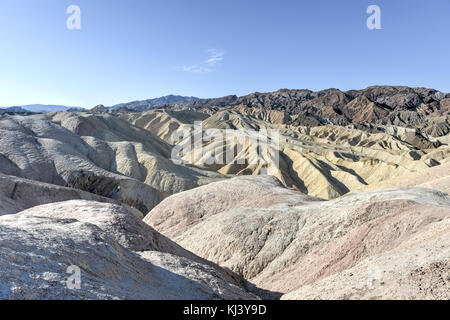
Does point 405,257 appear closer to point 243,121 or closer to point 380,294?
point 380,294

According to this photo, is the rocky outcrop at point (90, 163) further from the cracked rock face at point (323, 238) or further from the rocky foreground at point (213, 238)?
the cracked rock face at point (323, 238)

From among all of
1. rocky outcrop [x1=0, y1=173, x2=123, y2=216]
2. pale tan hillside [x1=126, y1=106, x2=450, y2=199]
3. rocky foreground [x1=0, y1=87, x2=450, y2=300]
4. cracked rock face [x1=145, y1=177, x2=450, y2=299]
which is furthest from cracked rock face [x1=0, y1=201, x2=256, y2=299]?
pale tan hillside [x1=126, y1=106, x2=450, y2=199]

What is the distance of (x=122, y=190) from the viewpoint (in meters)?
30.8

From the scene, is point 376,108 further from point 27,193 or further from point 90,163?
point 27,193

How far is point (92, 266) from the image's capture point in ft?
21.1

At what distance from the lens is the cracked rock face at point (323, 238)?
7305 millimetres

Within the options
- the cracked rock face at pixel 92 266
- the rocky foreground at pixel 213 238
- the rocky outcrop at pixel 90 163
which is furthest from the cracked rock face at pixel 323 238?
the rocky outcrop at pixel 90 163

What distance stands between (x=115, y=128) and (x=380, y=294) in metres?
49.6

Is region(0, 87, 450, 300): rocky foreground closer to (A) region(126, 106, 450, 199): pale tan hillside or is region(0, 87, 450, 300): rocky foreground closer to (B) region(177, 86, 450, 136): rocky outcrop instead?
(A) region(126, 106, 450, 199): pale tan hillside

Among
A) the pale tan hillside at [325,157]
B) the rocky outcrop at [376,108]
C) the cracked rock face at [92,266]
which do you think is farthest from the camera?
the rocky outcrop at [376,108]

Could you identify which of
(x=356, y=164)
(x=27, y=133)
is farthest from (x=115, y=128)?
(x=356, y=164)

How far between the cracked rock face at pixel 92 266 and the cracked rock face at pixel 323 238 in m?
2.29

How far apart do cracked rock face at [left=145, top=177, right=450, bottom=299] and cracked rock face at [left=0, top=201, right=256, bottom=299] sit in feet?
7.52

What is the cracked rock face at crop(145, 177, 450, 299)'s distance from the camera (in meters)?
7.30
